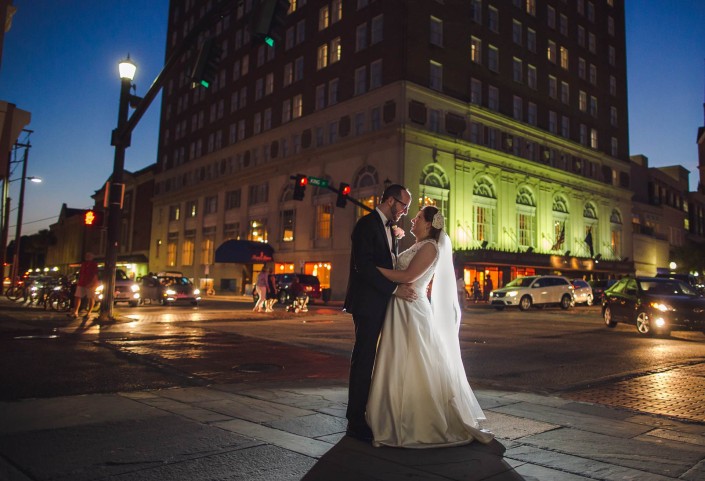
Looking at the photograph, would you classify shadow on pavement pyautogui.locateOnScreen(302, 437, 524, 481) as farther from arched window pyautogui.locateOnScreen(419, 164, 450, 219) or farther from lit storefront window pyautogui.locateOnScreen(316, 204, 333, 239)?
lit storefront window pyautogui.locateOnScreen(316, 204, 333, 239)

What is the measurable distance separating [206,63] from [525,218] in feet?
128

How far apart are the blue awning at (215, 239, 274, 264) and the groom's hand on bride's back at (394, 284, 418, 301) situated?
1583 inches

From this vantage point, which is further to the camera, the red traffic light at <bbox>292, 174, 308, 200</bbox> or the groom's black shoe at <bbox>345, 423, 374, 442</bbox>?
the red traffic light at <bbox>292, 174, 308, 200</bbox>

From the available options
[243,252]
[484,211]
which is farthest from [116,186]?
[484,211]

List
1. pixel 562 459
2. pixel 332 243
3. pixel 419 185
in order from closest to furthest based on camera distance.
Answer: pixel 562 459, pixel 419 185, pixel 332 243

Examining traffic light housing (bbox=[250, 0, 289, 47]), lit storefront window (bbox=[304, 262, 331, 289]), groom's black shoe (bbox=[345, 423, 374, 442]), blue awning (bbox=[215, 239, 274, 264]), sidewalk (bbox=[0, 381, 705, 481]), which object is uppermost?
traffic light housing (bbox=[250, 0, 289, 47])

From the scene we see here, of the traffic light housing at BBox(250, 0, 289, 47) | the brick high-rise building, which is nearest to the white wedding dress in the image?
the traffic light housing at BBox(250, 0, 289, 47)

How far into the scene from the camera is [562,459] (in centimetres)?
373

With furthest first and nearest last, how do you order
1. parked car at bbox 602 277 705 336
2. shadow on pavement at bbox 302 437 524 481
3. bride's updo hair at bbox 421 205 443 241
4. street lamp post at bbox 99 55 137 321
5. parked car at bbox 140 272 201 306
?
parked car at bbox 140 272 201 306 < street lamp post at bbox 99 55 137 321 < parked car at bbox 602 277 705 336 < bride's updo hair at bbox 421 205 443 241 < shadow on pavement at bbox 302 437 524 481

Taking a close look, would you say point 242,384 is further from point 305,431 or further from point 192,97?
point 192,97

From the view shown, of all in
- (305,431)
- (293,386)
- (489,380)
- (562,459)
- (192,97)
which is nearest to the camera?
(562,459)

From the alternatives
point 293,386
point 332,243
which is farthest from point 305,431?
point 332,243

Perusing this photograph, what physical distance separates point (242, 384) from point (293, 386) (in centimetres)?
62

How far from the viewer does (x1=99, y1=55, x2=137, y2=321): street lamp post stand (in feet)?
48.9
